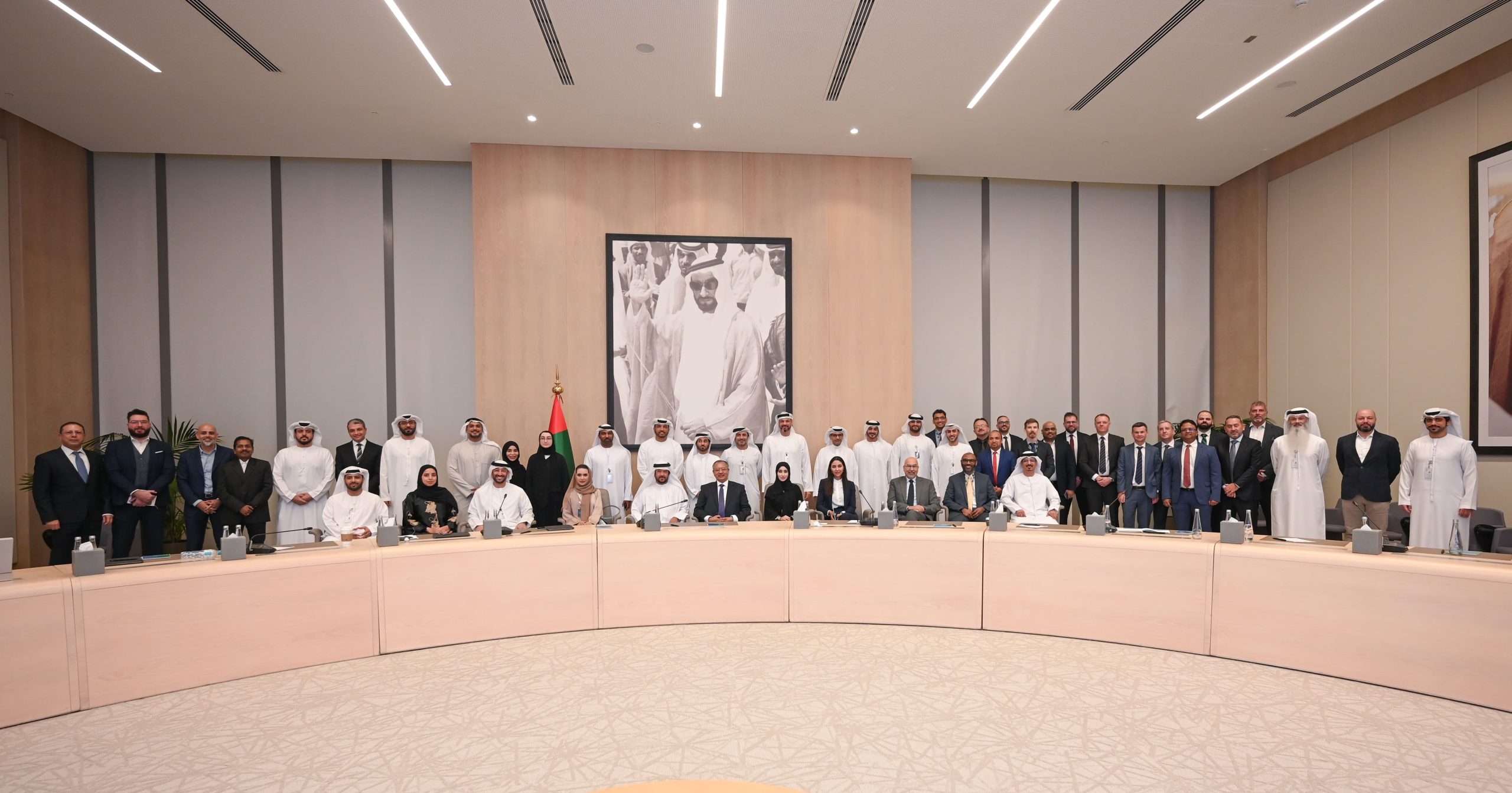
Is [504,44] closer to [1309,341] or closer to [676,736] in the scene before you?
[676,736]

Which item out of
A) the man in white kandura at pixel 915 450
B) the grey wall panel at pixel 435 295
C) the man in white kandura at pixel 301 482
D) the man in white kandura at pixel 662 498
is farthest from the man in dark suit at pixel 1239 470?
the man in white kandura at pixel 301 482

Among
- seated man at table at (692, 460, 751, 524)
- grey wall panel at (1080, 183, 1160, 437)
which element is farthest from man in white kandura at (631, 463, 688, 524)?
grey wall panel at (1080, 183, 1160, 437)

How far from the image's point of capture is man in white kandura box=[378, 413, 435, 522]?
621 cm

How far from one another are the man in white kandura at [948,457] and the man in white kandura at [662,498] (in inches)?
101

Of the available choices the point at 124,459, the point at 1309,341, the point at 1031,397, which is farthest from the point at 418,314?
the point at 1309,341

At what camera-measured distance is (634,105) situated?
20.6ft

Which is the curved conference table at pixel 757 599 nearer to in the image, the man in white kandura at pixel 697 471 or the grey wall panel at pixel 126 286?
the man in white kandura at pixel 697 471

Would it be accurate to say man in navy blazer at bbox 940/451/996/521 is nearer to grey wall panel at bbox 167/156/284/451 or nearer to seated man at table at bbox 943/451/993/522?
seated man at table at bbox 943/451/993/522

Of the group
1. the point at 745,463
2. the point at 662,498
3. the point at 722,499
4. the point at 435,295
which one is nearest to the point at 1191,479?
the point at 745,463

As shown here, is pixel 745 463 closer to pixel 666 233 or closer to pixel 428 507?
pixel 666 233

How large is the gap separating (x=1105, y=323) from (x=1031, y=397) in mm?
1297

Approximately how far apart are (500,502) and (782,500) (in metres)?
2.22

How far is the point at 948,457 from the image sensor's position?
6.83 meters

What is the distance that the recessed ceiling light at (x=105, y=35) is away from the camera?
15.4 ft
